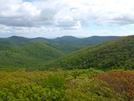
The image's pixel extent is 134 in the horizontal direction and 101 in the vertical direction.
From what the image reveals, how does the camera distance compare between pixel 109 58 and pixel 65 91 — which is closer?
pixel 65 91

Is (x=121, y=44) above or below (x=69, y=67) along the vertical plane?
above

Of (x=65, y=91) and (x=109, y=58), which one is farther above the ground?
(x=65, y=91)

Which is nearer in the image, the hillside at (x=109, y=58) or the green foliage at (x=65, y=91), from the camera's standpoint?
the green foliage at (x=65, y=91)

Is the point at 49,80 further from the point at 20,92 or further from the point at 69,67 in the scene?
the point at 69,67

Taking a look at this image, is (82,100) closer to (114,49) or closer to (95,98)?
(95,98)

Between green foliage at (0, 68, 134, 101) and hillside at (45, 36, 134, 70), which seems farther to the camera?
hillside at (45, 36, 134, 70)

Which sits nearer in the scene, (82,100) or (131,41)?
(82,100)

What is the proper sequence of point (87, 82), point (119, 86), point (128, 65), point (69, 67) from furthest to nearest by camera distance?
point (69, 67) < point (128, 65) < point (87, 82) < point (119, 86)

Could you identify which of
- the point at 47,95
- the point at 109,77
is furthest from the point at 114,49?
the point at 47,95

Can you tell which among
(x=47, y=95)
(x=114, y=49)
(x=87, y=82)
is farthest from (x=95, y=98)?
(x=114, y=49)

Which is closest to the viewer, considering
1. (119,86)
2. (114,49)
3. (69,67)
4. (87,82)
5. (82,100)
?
(82,100)
